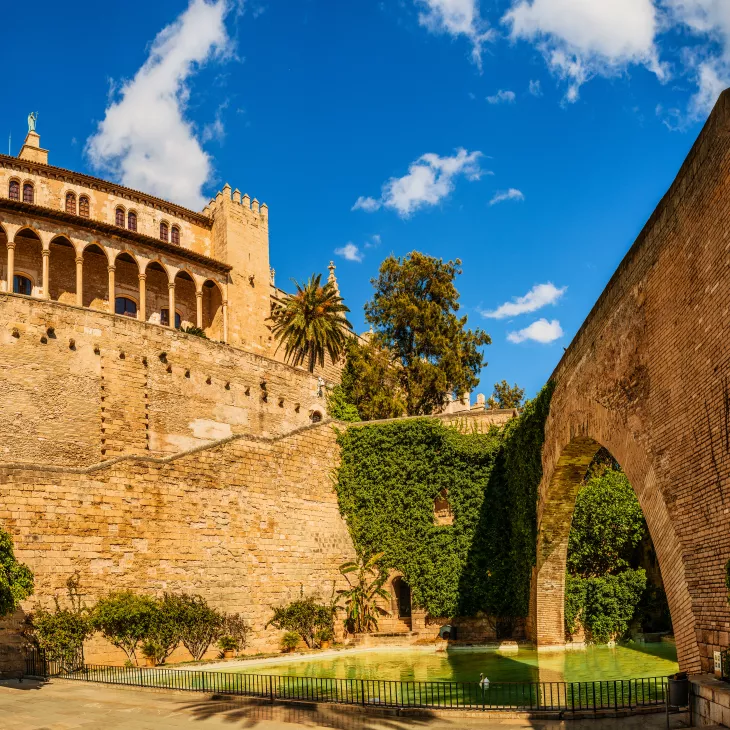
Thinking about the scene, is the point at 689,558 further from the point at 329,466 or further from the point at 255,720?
the point at 329,466

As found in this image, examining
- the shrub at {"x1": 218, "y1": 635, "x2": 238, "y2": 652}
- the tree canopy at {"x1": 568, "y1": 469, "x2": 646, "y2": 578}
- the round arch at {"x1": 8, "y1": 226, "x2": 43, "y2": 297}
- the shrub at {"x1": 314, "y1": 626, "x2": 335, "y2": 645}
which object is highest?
the round arch at {"x1": 8, "y1": 226, "x2": 43, "y2": 297}

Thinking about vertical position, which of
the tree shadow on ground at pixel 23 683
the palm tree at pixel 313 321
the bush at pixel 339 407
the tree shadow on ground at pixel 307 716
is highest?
the palm tree at pixel 313 321

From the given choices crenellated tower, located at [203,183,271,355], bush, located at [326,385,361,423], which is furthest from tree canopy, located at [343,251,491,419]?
crenellated tower, located at [203,183,271,355]

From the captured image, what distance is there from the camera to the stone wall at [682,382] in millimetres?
10242

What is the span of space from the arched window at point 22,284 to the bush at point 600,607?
26271mm

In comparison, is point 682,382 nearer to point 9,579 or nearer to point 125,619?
point 9,579

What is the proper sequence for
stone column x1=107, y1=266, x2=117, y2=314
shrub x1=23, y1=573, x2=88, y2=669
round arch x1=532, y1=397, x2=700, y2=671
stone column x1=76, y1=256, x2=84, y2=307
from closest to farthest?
round arch x1=532, y1=397, x2=700, y2=671
shrub x1=23, y1=573, x2=88, y2=669
stone column x1=76, y1=256, x2=84, y2=307
stone column x1=107, y1=266, x2=117, y2=314

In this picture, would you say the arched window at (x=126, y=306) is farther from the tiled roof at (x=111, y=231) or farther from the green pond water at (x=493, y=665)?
the green pond water at (x=493, y=665)

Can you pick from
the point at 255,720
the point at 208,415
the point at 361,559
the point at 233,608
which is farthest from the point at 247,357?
the point at 255,720

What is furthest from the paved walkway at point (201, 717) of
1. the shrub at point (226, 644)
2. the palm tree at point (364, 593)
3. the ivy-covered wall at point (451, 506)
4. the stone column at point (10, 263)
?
the stone column at point (10, 263)

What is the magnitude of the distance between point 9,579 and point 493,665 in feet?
37.3

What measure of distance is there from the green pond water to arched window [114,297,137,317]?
72.6 ft

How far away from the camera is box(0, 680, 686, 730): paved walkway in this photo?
37.5 feet

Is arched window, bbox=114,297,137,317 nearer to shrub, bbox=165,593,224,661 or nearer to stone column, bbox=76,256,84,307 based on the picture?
stone column, bbox=76,256,84,307
